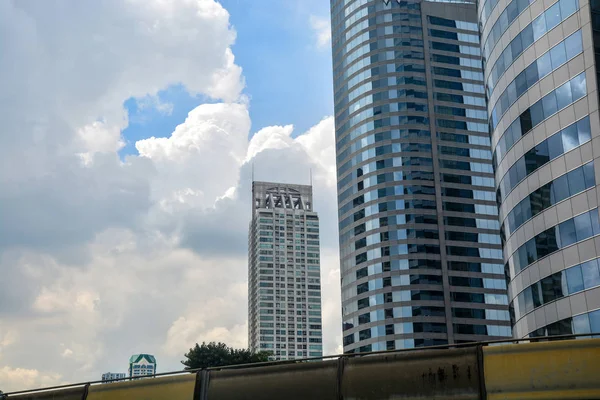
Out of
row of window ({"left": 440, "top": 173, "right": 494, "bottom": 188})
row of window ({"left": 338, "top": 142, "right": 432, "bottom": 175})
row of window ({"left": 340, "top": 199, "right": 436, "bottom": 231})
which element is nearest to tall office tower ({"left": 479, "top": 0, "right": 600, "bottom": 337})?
row of window ({"left": 340, "top": 199, "right": 436, "bottom": 231})

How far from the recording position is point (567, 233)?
48875 mm

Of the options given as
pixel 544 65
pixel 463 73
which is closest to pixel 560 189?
pixel 544 65

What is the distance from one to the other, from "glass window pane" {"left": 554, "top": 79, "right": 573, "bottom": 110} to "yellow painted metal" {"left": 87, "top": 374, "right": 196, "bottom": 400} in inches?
1457

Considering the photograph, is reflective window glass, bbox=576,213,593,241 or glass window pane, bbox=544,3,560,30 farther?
glass window pane, bbox=544,3,560,30

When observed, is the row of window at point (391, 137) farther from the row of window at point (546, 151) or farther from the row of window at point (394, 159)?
the row of window at point (546, 151)

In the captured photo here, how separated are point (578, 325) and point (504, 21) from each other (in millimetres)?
24572

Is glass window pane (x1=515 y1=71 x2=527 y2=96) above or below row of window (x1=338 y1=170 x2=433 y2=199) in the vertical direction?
below

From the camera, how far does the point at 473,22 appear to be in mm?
134625

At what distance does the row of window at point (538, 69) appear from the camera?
161ft

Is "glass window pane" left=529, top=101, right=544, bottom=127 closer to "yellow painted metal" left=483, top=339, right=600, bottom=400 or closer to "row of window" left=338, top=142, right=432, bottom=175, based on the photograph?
"yellow painted metal" left=483, top=339, right=600, bottom=400

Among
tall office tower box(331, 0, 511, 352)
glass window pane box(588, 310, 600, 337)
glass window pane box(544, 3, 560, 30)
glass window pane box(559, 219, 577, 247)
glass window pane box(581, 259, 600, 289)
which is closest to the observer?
glass window pane box(588, 310, 600, 337)

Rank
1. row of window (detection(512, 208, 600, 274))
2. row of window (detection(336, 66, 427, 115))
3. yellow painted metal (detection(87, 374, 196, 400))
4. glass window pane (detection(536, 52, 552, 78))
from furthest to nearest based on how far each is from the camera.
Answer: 1. row of window (detection(336, 66, 427, 115))
2. glass window pane (detection(536, 52, 552, 78))
3. row of window (detection(512, 208, 600, 274))
4. yellow painted metal (detection(87, 374, 196, 400))

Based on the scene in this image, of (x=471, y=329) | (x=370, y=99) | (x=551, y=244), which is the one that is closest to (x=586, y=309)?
(x=551, y=244)

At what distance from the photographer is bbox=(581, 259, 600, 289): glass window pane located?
46.3 m
